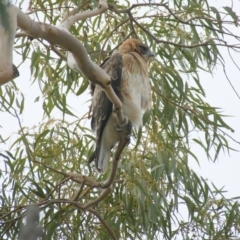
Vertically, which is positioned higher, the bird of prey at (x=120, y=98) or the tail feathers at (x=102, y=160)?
the bird of prey at (x=120, y=98)

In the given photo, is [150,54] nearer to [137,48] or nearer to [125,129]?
[137,48]

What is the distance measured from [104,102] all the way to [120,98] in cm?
11

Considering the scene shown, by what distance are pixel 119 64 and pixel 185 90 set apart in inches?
28.5

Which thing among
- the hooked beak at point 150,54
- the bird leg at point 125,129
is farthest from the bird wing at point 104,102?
the hooked beak at point 150,54

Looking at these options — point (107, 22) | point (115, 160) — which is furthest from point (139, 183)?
point (107, 22)

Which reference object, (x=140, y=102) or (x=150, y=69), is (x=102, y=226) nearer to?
(x=140, y=102)

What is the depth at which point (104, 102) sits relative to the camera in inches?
146

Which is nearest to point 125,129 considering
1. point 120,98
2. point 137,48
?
point 120,98

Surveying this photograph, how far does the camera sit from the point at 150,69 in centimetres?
441

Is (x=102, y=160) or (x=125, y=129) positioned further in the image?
(x=102, y=160)

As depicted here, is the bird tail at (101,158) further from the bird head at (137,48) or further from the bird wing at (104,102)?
the bird head at (137,48)

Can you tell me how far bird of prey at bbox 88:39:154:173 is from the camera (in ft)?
12.1

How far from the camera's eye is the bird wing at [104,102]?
12.2 ft

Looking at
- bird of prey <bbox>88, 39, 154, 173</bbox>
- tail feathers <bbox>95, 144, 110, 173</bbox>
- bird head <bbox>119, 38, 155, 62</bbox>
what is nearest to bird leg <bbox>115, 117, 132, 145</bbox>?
bird of prey <bbox>88, 39, 154, 173</bbox>
